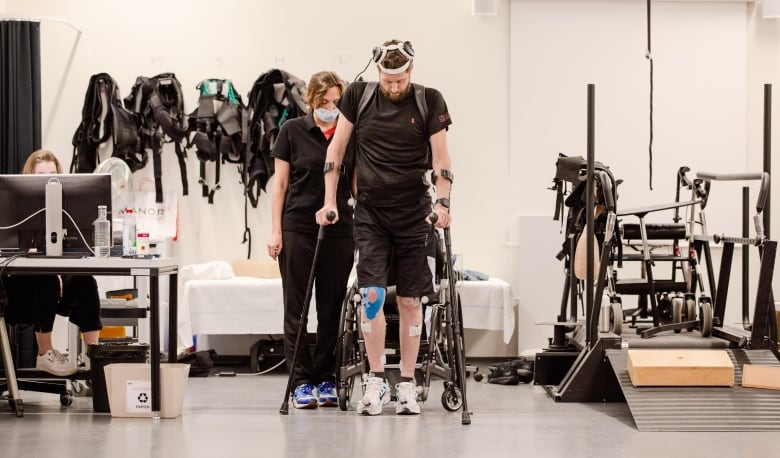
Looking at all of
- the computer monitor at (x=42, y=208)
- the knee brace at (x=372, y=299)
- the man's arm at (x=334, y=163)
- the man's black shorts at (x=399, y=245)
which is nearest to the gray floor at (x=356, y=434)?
the knee brace at (x=372, y=299)

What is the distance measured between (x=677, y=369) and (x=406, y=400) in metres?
1.31

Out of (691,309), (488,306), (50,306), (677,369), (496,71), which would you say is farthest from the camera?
(496,71)

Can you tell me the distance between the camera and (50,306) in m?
5.13

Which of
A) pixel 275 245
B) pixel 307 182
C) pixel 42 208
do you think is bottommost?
pixel 275 245

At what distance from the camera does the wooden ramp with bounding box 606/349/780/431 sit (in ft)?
13.7

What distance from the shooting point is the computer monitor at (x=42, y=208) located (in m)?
4.80

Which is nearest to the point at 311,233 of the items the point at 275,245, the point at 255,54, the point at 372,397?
the point at 275,245

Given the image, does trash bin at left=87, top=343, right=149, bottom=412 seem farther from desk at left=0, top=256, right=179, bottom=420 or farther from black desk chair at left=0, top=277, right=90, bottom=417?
desk at left=0, top=256, right=179, bottom=420

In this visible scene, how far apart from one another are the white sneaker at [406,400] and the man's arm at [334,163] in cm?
85

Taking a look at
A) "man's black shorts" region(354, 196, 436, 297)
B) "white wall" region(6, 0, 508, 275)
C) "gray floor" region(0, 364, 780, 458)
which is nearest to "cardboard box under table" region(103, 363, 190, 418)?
"gray floor" region(0, 364, 780, 458)

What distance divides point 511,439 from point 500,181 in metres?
3.70

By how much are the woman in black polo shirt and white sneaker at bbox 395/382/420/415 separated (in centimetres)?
41

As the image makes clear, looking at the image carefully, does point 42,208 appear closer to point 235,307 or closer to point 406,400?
point 235,307

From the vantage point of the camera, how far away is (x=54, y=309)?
516cm
